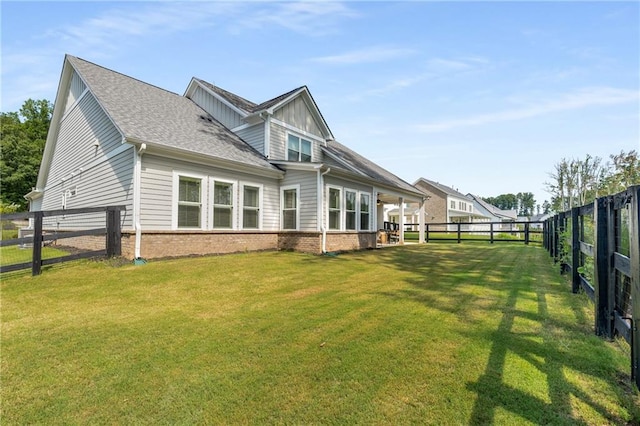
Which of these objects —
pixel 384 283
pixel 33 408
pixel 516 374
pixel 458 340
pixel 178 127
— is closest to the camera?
pixel 33 408

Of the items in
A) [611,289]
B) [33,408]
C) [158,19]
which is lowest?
[33,408]

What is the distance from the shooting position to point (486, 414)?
1.93 metres

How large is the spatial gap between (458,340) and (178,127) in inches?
436

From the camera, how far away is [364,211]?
1380cm

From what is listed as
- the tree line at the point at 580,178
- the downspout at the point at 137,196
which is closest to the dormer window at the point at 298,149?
the downspout at the point at 137,196

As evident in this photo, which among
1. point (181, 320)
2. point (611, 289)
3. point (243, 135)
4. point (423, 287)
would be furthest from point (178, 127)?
point (611, 289)

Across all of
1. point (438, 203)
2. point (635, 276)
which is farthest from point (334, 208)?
point (438, 203)

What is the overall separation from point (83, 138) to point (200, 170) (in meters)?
6.53

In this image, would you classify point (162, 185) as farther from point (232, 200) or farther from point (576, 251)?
point (576, 251)

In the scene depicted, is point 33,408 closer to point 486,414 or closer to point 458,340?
point 486,414

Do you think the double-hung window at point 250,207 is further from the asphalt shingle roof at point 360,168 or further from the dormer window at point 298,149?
the asphalt shingle roof at point 360,168

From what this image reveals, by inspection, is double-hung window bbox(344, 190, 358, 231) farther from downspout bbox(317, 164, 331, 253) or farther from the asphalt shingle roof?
downspout bbox(317, 164, 331, 253)

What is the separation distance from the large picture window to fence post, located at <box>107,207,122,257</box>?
1.56 metres

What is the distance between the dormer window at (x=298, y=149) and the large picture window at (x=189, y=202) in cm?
504
